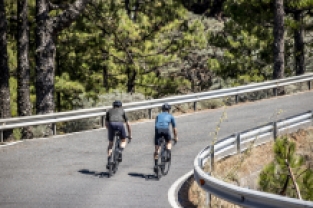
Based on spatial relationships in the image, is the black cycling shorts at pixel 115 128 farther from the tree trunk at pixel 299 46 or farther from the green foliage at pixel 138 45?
the tree trunk at pixel 299 46

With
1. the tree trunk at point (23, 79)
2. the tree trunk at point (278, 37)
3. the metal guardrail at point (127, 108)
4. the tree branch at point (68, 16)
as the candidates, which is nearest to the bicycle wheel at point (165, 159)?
the metal guardrail at point (127, 108)

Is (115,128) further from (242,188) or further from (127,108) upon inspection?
(127,108)

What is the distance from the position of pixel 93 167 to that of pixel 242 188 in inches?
263

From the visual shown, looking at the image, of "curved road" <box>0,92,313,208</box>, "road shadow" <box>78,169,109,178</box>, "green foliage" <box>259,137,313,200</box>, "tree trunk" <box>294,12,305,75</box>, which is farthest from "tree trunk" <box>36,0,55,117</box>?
"tree trunk" <box>294,12,305,75</box>

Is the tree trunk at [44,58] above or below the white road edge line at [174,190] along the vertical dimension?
above

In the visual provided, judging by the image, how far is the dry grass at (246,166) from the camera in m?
11.9

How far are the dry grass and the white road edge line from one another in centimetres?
25

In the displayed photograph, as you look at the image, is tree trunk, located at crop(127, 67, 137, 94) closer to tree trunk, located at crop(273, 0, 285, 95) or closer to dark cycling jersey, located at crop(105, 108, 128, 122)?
tree trunk, located at crop(273, 0, 285, 95)

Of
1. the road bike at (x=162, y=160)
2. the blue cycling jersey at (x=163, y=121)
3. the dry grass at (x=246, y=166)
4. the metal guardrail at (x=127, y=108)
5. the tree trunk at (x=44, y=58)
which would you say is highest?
the tree trunk at (x=44, y=58)

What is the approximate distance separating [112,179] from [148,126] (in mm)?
7385

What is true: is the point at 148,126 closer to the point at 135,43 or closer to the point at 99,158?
the point at 99,158

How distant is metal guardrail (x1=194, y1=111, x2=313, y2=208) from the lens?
26.6 feet

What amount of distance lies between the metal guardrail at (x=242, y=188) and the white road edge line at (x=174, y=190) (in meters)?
0.69

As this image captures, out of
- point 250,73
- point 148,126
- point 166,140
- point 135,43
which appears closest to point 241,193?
point 166,140
